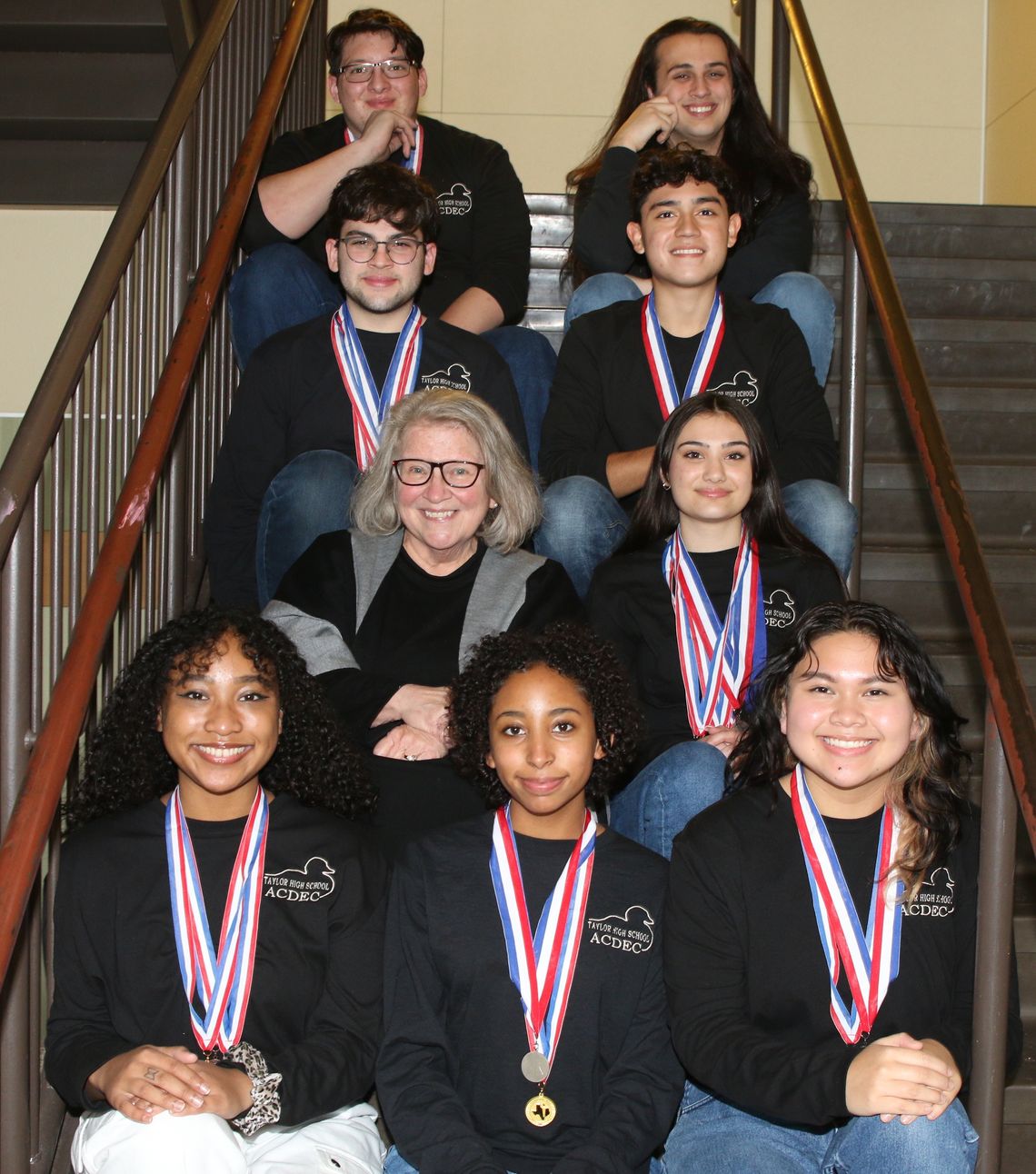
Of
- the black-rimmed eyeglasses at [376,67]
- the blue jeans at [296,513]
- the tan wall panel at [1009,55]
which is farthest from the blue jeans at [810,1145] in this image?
the tan wall panel at [1009,55]

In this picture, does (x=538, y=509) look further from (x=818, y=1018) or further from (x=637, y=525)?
(x=818, y=1018)

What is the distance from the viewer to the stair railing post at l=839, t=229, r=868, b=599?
3738mm

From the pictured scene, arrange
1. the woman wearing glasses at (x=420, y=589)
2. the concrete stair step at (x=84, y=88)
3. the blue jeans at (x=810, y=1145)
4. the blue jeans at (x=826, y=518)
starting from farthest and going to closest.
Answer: the concrete stair step at (x=84, y=88) < the blue jeans at (x=826, y=518) < the woman wearing glasses at (x=420, y=589) < the blue jeans at (x=810, y=1145)

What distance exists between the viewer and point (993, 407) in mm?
4434

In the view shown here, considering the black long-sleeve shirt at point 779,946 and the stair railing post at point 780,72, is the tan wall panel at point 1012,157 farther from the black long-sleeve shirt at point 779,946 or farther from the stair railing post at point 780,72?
the black long-sleeve shirt at point 779,946

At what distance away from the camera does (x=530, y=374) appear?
3.90 meters

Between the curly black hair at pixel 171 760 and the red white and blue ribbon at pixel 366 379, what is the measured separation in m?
0.95

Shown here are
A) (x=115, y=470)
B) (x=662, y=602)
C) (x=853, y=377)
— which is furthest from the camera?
(x=853, y=377)

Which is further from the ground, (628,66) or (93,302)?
(628,66)

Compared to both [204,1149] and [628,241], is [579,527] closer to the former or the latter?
[628,241]

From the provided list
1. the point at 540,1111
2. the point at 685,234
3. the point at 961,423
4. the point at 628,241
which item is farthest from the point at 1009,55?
the point at 540,1111

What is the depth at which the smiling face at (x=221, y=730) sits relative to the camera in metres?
2.41

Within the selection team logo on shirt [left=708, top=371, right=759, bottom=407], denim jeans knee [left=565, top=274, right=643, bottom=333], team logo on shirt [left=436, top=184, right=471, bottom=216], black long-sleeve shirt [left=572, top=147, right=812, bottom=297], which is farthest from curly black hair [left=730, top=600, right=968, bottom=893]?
team logo on shirt [left=436, top=184, right=471, bottom=216]

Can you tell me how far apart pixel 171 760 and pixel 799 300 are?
6.96 feet
